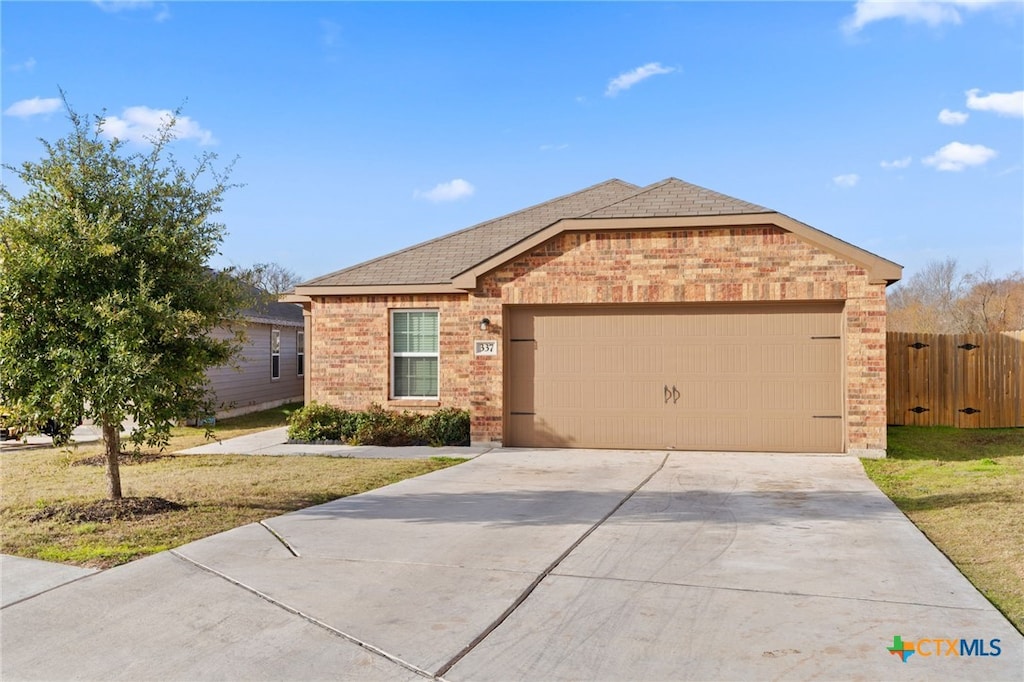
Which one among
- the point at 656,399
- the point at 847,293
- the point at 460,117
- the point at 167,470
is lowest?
the point at 167,470

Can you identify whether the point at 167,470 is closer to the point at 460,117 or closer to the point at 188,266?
the point at 188,266

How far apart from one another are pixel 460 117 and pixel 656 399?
8.75 metres

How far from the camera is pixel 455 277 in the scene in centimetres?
1423

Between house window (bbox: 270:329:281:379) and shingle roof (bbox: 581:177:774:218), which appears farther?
house window (bbox: 270:329:281:379)

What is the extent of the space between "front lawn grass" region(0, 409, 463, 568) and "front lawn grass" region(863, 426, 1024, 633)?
6.39m

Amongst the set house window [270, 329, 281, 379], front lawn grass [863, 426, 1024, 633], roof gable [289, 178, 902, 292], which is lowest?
front lawn grass [863, 426, 1024, 633]

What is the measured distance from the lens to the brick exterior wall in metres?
12.8

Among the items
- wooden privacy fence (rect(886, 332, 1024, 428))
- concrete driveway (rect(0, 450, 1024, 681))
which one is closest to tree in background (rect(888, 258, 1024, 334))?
wooden privacy fence (rect(886, 332, 1024, 428))

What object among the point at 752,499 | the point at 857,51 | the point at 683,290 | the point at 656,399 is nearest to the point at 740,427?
the point at 656,399

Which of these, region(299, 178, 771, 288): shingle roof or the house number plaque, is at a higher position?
region(299, 178, 771, 288): shingle roof

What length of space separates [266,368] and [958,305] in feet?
112

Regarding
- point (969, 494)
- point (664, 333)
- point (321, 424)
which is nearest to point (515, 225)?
point (664, 333)

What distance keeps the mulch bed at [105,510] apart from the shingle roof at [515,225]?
745 centimetres

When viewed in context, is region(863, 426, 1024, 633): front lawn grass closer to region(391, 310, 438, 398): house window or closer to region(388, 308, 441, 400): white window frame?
region(388, 308, 441, 400): white window frame
